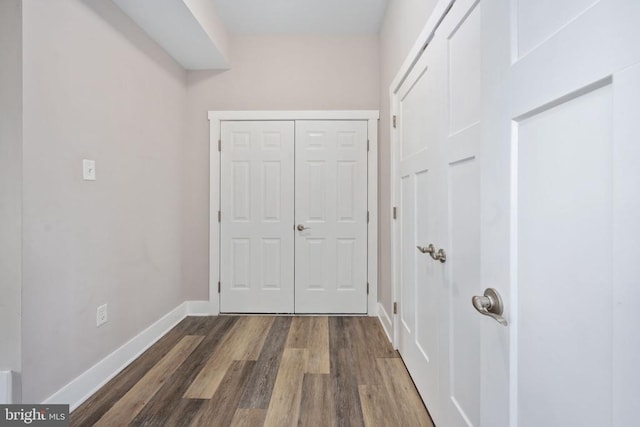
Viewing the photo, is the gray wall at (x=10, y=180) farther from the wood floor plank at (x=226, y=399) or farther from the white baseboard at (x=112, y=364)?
the wood floor plank at (x=226, y=399)

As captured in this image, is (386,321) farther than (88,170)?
Yes

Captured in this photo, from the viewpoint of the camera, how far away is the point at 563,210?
56 centimetres

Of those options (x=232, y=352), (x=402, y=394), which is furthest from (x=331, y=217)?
(x=402, y=394)

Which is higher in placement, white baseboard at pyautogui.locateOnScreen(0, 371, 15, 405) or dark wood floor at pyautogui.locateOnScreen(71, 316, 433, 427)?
white baseboard at pyautogui.locateOnScreen(0, 371, 15, 405)

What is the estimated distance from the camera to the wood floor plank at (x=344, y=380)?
1619mm

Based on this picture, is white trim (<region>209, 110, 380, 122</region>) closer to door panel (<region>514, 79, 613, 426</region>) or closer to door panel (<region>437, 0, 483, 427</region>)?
door panel (<region>437, 0, 483, 427</region>)

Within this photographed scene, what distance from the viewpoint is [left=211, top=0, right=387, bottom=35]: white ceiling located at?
2695 millimetres

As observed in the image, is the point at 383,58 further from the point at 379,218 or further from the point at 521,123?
the point at 521,123

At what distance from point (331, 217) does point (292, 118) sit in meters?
1.05

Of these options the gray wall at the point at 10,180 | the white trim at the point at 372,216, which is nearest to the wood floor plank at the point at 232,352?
the gray wall at the point at 10,180

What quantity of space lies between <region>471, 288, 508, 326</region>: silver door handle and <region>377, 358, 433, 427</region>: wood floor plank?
1.15 metres

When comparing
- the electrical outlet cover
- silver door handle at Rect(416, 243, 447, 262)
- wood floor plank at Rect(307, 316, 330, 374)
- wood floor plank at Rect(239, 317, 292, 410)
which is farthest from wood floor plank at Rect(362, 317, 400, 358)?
the electrical outlet cover

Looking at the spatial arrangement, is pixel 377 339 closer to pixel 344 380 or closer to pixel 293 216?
pixel 344 380

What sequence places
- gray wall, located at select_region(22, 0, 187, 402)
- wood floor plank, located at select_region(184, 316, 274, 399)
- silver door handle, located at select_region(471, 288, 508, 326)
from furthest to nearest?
wood floor plank, located at select_region(184, 316, 274, 399), gray wall, located at select_region(22, 0, 187, 402), silver door handle, located at select_region(471, 288, 508, 326)
